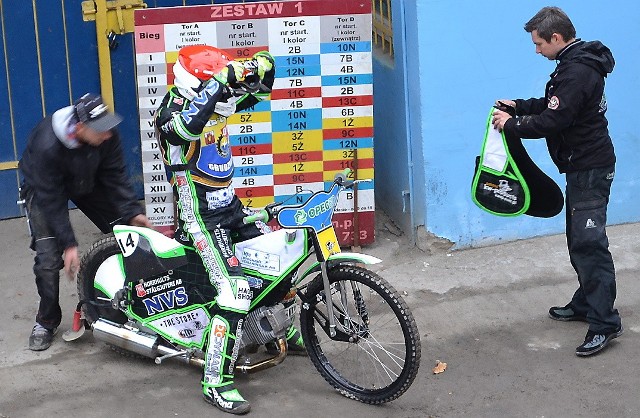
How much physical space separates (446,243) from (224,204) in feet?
7.03

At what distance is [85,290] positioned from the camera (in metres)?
5.97

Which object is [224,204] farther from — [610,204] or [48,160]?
[610,204]

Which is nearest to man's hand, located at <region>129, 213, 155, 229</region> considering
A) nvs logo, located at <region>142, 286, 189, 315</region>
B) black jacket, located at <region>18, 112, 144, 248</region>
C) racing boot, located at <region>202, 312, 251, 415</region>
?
black jacket, located at <region>18, 112, 144, 248</region>

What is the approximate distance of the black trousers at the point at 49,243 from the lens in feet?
18.9

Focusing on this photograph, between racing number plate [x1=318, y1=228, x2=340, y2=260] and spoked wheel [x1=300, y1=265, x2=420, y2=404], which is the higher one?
racing number plate [x1=318, y1=228, x2=340, y2=260]

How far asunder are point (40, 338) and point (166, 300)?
851 millimetres

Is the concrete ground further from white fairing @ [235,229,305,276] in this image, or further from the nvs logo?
white fairing @ [235,229,305,276]

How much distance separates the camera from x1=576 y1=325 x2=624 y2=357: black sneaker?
5.88 metres

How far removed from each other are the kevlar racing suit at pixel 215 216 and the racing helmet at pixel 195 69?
60 millimetres

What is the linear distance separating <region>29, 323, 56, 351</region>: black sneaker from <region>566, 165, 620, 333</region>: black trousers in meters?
2.92

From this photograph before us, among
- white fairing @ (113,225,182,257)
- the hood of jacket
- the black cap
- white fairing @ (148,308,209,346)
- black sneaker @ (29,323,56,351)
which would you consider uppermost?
the hood of jacket

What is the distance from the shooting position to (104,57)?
7.38 meters

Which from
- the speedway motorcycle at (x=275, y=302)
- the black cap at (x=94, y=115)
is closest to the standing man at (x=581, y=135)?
the speedway motorcycle at (x=275, y=302)

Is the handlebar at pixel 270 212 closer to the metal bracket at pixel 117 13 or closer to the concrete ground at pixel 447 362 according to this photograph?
the concrete ground at pixel 447 362
